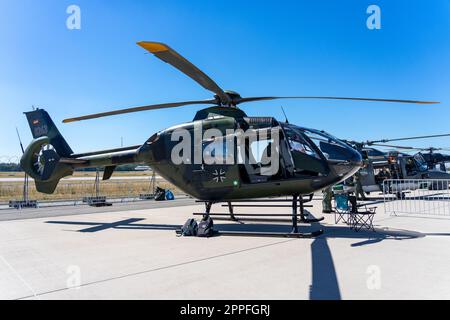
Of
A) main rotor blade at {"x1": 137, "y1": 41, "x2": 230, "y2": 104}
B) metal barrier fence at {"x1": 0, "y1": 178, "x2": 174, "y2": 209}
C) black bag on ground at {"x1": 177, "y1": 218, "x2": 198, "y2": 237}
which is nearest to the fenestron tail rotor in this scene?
main rotor blade at {"x1": 137, "y1": 41, "x2": 230, "y2": 104}

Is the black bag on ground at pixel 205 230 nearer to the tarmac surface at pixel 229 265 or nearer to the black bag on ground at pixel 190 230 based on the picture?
the black bag on ground at pixel 190 230

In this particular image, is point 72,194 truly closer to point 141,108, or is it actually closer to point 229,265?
point 141,108

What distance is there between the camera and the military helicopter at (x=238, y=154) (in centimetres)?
814

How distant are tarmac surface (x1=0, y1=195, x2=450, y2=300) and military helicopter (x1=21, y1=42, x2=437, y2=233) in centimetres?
137

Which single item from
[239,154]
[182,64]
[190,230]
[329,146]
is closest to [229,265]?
[190,230]

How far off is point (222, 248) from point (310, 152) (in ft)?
10.5

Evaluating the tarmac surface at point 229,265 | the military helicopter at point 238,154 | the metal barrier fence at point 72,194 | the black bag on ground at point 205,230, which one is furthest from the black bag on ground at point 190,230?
the metal barrier fence at point 72,194

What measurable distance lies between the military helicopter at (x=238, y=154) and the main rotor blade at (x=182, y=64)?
0.02 m

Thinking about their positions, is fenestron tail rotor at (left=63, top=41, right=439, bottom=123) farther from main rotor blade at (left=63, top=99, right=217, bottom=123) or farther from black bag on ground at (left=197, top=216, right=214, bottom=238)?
black bag on ground at (left=197, top=216, right=214, bottom=238)

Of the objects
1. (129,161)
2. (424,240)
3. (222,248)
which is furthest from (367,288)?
(129,161)

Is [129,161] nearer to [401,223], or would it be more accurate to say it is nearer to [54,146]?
[54,146]

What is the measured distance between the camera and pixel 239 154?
28.6 feet

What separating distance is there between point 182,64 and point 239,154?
2.91 meters

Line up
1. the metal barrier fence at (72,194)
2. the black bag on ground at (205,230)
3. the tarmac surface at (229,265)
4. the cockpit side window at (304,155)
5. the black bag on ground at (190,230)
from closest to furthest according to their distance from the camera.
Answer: the tarmac surface at (229,265) → the cockpit side window at (304,155) → the black bag on ground at (205,230) → the black bag on ground at (190,230) → the metal barrier fence at (72,194)
